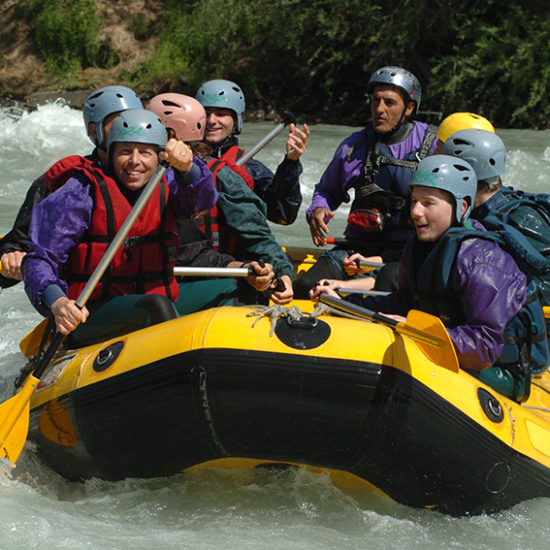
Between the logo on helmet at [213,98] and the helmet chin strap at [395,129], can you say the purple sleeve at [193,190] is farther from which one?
the helmet chin strap at [395,129]

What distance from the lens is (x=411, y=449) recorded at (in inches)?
105

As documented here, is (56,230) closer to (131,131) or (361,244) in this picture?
(131,131)

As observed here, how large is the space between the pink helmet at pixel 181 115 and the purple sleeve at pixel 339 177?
1.04 meters

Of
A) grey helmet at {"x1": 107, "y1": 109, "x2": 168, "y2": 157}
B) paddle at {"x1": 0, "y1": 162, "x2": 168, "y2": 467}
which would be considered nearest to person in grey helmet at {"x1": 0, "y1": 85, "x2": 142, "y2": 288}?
grey helmet at {"x1": 107, "y1": 109, "x2": 168, "y2": 157}

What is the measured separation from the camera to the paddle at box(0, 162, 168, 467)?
2949 millimetres

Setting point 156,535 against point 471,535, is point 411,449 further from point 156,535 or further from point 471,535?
point 156,535

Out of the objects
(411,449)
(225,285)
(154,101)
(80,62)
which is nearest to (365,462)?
(411,449)

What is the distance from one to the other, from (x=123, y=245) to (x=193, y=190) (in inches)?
12.8

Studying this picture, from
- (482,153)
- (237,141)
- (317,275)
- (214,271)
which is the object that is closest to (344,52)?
(237,141)

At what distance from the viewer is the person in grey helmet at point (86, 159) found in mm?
3298

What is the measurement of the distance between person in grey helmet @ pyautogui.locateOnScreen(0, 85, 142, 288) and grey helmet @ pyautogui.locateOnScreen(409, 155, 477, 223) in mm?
1216

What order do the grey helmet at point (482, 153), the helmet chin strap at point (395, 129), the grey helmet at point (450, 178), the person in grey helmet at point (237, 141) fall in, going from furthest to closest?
the helmet chin strap at point (395, 129) < the person in grey helmet at point (237, 141) < the grey helmet at point (482, 153) < the grey helmet at point (450, 178)

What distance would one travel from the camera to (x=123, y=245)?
10.4ft

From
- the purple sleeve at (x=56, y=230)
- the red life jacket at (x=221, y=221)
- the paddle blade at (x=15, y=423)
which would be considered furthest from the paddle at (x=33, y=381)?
the red life jacket at (x=221, y=221)
